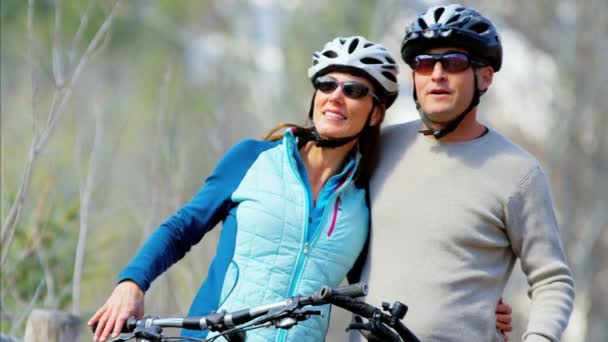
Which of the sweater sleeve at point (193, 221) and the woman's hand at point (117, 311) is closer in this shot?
the woman's hand at point (117, 311)

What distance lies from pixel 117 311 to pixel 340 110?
1.23 m

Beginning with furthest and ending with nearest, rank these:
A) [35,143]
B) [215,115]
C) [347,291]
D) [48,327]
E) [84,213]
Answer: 1. [215,115]
2. [84,213]
3. [35,143]
4. [48,327]
5. [347,291]

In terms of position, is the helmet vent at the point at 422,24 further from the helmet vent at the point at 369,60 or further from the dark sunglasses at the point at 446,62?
the helmet vent at the point at 369,60

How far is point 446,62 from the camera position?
489 centimetres

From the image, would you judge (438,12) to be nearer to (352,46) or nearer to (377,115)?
(352,46)

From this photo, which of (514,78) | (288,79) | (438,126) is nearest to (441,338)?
(438,126)

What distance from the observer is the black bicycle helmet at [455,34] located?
490cm

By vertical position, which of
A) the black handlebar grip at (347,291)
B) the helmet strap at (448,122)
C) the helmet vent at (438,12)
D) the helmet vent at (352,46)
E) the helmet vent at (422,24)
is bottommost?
the black handlebar grip at (347,291)

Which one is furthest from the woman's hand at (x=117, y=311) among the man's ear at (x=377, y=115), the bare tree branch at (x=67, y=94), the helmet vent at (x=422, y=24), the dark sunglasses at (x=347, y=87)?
the bare tree branch at (x=67, y=94)

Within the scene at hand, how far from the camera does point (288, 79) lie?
20.2 meters

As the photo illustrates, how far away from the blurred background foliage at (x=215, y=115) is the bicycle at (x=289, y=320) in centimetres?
268

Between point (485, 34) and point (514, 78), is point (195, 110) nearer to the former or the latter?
point (514, 78)

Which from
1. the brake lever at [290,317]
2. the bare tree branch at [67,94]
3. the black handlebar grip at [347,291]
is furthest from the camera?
the bare tree branch at [67,94]

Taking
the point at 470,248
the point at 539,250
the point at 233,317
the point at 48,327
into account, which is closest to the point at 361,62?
the point at 470,248
